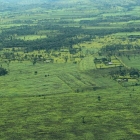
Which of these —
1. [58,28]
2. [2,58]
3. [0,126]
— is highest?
[58,28]

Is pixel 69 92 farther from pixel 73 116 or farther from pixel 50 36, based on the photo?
pixel 50 36

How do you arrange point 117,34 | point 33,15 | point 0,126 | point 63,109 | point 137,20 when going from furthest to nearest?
point 33,15, point 137,20, point 117,34, point 63,109, point 0,126

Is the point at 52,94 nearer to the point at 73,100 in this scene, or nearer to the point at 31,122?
the point at 73,100

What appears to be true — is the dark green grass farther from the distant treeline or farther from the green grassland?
the distant treeline

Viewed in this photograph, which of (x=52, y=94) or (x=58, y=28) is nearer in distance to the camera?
(x=52, y=94)

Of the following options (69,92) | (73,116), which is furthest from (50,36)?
(73,116)

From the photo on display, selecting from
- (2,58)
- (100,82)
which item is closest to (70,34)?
(2,58)

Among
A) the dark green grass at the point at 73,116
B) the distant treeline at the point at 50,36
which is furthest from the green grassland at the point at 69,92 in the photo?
the distant treeline at the point at 50,36

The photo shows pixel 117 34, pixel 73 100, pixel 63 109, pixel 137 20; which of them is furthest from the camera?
pixel 137 20
